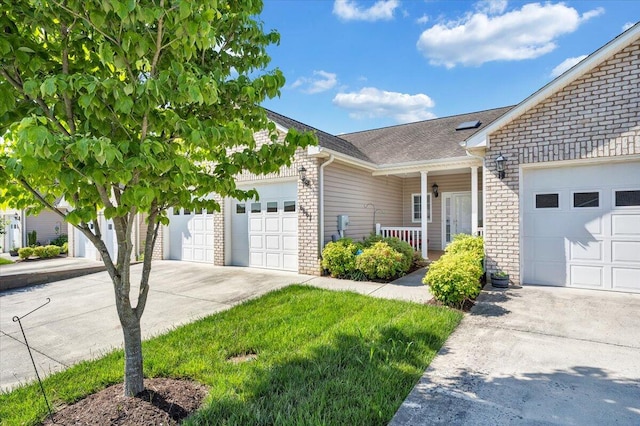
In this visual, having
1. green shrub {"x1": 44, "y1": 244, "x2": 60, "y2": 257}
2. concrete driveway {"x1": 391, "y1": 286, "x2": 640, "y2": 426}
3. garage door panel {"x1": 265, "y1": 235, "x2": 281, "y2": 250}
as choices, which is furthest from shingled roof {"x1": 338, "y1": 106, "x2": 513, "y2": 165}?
green shrub {"x1": 44, "y1": 244, "x2": 60, "y2": 257}

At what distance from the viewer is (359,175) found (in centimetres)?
1020

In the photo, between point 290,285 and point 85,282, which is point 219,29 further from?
point 85,282

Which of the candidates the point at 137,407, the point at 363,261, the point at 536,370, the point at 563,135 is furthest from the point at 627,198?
the point at 137,407

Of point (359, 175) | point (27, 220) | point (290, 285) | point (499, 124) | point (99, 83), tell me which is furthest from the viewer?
point (27, 220)

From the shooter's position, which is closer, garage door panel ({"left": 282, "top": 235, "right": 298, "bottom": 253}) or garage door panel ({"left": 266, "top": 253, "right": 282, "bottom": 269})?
garage door panel ({"left": 282, "top": 235, "right": 298, "bottom": 253})

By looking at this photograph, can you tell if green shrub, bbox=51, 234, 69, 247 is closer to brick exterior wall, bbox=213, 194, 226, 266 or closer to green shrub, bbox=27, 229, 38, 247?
green shrub, bbox=27, 229, 38, 247

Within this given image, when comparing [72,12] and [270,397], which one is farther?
[270,397]

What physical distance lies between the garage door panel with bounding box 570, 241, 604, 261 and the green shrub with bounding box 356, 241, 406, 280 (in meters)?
3.47

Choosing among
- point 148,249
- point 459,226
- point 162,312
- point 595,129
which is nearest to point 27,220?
point 162,312

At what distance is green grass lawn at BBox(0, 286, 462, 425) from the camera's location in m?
2.68

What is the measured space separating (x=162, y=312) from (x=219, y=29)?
484 centimetres

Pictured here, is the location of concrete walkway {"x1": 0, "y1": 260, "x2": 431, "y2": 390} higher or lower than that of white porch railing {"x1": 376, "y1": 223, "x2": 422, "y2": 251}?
lower

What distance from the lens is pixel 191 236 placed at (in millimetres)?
11352

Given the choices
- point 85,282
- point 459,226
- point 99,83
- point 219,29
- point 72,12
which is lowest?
point 85,282
